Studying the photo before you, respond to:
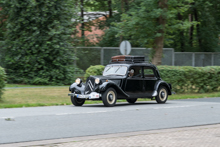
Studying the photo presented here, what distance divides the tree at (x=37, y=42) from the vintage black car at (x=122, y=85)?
8254mm

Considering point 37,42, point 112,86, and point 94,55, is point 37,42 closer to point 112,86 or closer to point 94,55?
point 94,55

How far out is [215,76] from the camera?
69.7ft

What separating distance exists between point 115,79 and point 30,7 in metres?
10.7

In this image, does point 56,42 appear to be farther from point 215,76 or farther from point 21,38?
point 215,76

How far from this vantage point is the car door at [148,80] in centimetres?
1503

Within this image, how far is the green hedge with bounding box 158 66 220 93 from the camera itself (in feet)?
63.0

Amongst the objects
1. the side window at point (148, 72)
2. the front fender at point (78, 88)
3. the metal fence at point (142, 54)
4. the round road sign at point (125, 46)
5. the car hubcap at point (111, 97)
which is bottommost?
the car hubcap at point (111, 97)

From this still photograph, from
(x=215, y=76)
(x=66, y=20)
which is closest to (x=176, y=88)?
(x=215, y=76)

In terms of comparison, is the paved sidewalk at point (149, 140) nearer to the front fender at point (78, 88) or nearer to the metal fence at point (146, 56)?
the front fender at point (78, 88)

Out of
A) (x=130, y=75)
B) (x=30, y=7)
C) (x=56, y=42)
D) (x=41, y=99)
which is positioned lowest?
(x=41, y=99)

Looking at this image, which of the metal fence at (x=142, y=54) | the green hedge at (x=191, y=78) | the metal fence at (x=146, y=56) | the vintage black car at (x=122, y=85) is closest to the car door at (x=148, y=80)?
the vintage black car at (x=122, y=85)

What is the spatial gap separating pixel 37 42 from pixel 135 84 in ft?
33.6

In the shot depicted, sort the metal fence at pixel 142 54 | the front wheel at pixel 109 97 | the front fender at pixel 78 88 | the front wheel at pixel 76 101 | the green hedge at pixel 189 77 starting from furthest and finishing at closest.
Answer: the metal fence at pixel 142 54
the green hedge at pixel 189 77
the front wheel at pixel 76 101
the front fender at pixel 78 88
the front wheel at pixel 109 97

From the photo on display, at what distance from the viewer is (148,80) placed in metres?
15.2
